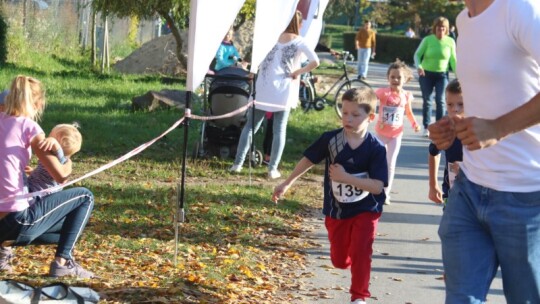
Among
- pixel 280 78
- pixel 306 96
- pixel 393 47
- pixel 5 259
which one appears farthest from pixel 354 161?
pixel 393 47

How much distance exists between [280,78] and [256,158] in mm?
1391

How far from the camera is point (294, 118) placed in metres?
18.4

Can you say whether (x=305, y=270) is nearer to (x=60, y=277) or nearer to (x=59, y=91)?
(x=60, y=277)

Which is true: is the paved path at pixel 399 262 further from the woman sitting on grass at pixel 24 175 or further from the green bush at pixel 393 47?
the green bush at pixel 393 47

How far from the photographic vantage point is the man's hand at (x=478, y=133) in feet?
12.9

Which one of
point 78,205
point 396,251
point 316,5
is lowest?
point 396,251

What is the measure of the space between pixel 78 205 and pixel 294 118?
1179 cm

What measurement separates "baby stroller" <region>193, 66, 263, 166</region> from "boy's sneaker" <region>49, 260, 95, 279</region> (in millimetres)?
5865

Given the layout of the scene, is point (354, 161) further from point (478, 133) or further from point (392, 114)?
point (392, 114)

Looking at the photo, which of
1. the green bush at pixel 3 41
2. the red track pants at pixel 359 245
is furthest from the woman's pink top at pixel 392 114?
the green bush at pixel 3 41

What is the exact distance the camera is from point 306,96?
2044 cm

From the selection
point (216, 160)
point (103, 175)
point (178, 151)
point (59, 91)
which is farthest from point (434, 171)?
point (59, 91)

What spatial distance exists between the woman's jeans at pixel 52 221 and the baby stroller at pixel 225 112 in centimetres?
591

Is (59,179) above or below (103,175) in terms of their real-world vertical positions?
above
